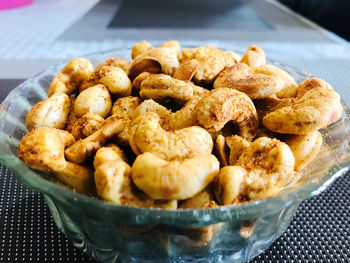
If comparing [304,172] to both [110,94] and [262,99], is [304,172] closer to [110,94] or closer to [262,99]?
[262,99]

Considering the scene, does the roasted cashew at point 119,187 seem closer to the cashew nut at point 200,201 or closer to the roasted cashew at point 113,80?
the cashew nut at point 200,201

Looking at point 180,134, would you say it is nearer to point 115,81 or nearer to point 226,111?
point 226,111

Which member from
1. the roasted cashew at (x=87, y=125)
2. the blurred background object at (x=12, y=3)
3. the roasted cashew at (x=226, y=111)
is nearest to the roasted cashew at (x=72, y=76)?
the roasted cashew at (x=87, y=125)

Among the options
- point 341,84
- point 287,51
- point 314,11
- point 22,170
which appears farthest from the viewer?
point 314,11

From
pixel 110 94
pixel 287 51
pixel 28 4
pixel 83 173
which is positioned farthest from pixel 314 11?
pixel 83 173

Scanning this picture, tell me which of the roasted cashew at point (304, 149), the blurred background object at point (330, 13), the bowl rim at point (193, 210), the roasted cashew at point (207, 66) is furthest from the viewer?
the blurred background object at point (330, 13)

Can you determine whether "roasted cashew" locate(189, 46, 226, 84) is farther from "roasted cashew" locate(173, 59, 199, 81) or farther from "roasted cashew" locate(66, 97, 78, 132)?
"roasted cashew" locate(66, 97, 78, 132)
